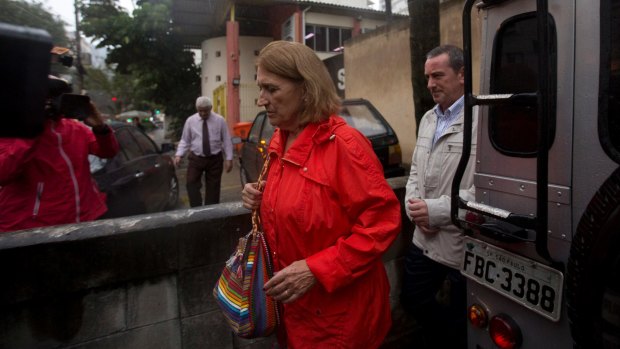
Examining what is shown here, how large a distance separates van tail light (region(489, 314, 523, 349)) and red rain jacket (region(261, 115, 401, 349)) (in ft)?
1.48

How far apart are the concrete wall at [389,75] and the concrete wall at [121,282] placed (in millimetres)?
7841

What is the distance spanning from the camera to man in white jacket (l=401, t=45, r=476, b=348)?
6.86ft

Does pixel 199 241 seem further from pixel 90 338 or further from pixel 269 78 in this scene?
pixel 269 78

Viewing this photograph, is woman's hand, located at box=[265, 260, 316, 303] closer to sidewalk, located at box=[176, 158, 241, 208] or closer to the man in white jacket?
the man in white jacket

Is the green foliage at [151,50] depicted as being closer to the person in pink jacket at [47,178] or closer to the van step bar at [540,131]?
the person in pink jacket at [47,178]

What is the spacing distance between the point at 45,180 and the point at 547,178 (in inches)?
105

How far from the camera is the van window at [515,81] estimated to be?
4.64 ft

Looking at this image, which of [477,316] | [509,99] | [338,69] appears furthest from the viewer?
[338,69]

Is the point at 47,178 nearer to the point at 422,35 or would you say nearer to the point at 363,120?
the point at 422,35

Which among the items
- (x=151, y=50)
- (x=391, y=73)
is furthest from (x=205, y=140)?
(x=151, y=50)

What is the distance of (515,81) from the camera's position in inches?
59.1

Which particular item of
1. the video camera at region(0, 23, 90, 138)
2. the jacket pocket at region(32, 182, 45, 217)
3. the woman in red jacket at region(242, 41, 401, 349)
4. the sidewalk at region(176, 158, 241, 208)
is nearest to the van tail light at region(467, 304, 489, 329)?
the woman in red jacket at region(242, 41, 401, 349)

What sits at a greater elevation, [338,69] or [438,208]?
[338,69]

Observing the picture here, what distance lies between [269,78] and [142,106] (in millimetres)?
59133
